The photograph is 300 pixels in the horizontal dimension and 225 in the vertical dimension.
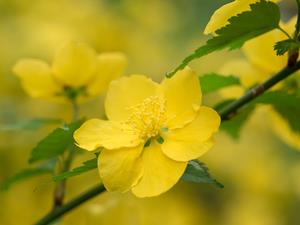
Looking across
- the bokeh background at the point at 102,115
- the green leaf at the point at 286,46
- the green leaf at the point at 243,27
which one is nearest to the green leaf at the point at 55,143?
the green leaf at the point at 243,27

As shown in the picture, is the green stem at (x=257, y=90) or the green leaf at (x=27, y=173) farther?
the green leaf at (x=27, y=173)

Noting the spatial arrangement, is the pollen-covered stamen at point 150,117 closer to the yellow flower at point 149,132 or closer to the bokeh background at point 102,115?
the yellow flower at point 149,132

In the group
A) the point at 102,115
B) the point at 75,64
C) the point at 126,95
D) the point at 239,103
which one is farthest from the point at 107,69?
the point at 102,115

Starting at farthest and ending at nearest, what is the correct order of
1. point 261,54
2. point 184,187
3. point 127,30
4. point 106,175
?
point 127,30, point 184,187, point 261,54, point 106,175

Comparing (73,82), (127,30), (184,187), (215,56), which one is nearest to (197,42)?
(215,56)

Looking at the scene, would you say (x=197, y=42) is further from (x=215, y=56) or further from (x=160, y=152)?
(x=160, y=152)

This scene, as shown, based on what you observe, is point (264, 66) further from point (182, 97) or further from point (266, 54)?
point (182, 97)
